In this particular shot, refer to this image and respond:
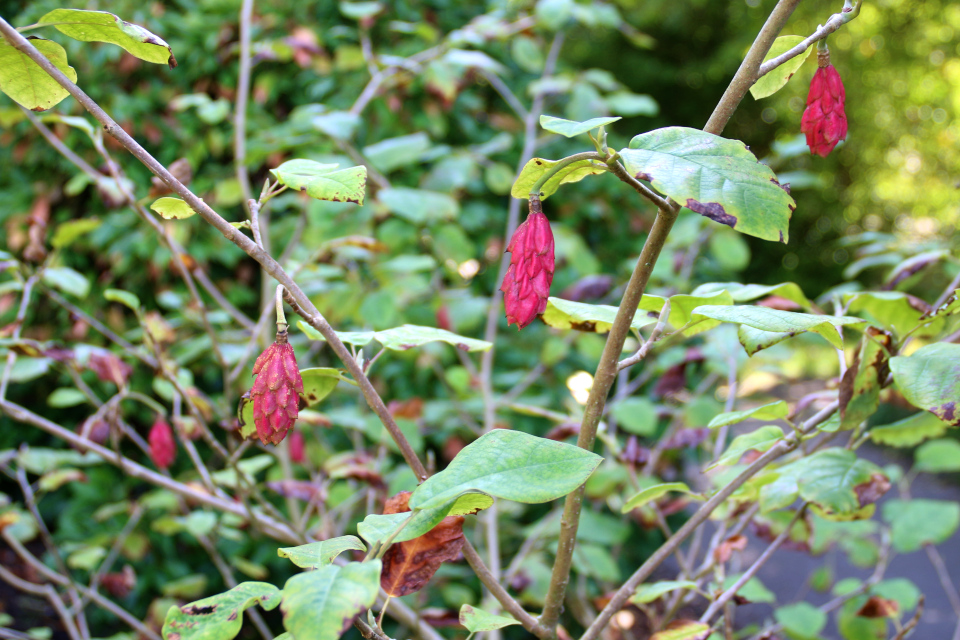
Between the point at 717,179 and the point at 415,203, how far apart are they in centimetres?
108

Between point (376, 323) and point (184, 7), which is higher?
point (184, 7)

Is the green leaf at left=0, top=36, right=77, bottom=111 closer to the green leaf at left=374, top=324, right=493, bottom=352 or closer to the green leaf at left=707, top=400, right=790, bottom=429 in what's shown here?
the green leaf at left=374, top=324, right=493, bottom=352

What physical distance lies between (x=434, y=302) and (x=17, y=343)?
0.90 m

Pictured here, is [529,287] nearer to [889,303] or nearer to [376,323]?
[889,303]

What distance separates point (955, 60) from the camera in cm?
565

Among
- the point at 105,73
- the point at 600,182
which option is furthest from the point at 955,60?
the point at 105,73

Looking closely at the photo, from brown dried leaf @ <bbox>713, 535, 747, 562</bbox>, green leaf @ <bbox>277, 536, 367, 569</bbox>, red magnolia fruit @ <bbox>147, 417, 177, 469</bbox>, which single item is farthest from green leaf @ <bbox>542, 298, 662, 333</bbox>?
red magnolia fruit @ <bbox>147, 417, 177, 469</bbox>

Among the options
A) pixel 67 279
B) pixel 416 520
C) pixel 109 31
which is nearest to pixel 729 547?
pixel 416 520

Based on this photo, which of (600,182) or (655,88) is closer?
(600,182)

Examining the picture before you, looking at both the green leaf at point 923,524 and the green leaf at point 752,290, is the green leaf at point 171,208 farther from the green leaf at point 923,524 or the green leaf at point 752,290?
the green leaf at point 923,524

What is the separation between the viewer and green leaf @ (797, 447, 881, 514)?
62 cm

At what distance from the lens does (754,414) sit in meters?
0.58

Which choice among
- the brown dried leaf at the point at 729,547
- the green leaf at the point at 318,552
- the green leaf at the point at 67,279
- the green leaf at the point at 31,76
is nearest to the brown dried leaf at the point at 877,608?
the brown dried leaf at the point at 729,547

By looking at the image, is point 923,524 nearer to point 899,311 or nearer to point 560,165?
point 899,311
